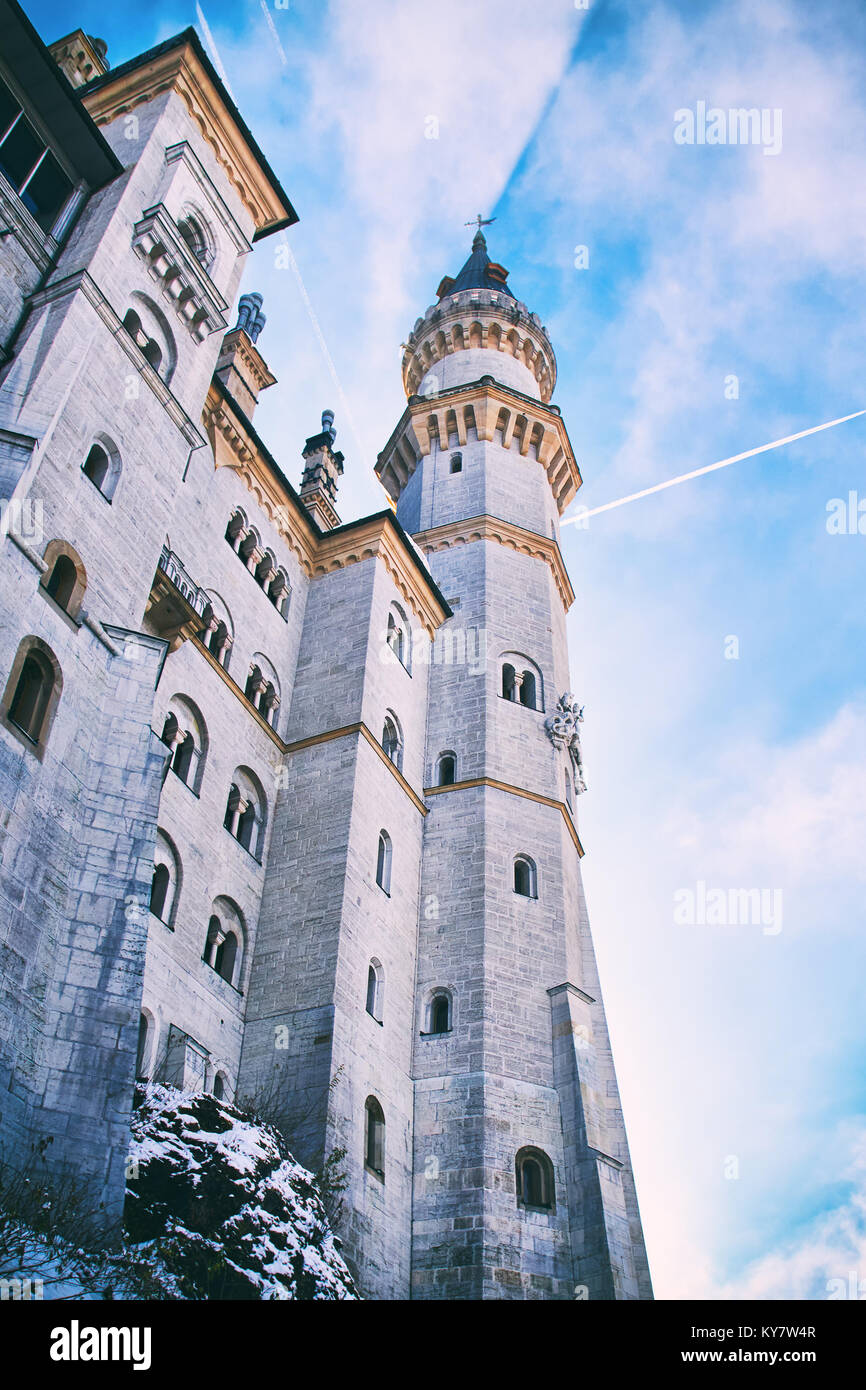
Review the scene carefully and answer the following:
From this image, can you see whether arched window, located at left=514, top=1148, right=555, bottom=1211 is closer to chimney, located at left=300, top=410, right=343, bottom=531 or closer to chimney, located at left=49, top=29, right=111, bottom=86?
chimney, located at left=300, top=410, right=343, bottom=531

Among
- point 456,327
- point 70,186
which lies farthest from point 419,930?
point 456,327

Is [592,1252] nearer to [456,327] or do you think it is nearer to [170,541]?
[170,541]

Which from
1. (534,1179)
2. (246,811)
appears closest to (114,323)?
(246,811)

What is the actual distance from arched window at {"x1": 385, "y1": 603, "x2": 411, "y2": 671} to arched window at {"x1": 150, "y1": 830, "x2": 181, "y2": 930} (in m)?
11.2

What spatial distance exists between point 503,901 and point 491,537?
13475 millimetres

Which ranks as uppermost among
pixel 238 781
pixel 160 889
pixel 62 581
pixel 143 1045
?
pixel 238 781

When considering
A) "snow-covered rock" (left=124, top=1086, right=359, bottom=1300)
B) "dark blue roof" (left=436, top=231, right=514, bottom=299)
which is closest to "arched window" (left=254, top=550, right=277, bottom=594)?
"snow-covered rock" (left=124, top=1086, right=359, bottom=1300)

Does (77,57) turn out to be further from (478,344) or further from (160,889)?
(160,889)

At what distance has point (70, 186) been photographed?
73.9ft

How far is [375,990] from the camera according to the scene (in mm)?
24281

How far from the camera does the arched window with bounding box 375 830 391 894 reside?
26.3 metres

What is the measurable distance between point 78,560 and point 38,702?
8.90 ft

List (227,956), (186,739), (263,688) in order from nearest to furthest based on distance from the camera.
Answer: (227,956)
(186,739)
(263,688)

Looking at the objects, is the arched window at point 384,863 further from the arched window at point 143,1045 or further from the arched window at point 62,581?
the arched window at point 62,581
